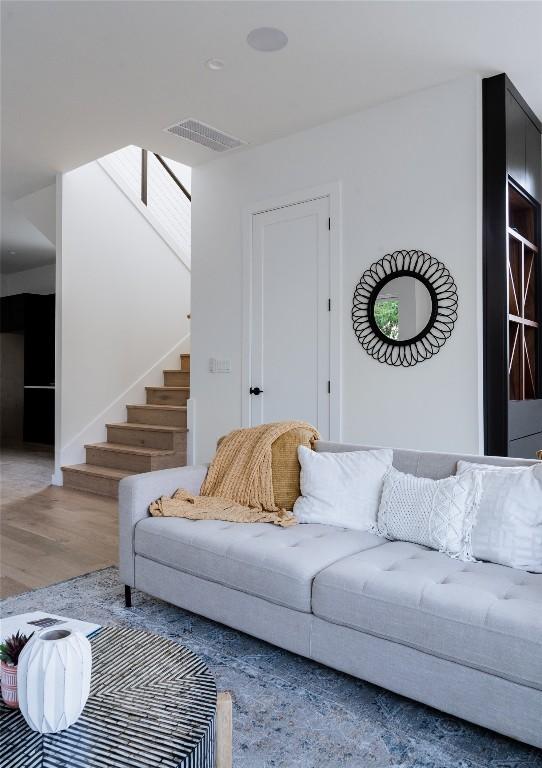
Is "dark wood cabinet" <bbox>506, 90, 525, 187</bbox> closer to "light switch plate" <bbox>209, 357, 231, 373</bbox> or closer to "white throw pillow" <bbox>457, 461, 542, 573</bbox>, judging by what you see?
"white throw pillow" <bbox>457, 461, 542, 573</bbox>

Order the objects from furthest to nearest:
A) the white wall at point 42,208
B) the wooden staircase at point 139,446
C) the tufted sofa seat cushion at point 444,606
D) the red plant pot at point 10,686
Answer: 1. the white wall at point 42,208
2. the wooden staircase at point 139,446
3. the tufted sofa seat cushion at point 444,606
4. the red plant pot at point 10,686

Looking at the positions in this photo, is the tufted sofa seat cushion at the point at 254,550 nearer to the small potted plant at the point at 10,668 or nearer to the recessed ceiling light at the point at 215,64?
the small potted plant at the point at 10,668

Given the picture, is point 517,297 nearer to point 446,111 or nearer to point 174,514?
point 446,111

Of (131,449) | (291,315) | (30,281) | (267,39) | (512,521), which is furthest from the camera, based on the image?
(30,281)

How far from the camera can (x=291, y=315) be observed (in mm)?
4547

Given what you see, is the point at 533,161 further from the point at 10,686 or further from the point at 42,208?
the point at 42,208

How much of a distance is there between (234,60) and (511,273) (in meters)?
2.15

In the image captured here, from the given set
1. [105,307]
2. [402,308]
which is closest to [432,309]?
[402,308]

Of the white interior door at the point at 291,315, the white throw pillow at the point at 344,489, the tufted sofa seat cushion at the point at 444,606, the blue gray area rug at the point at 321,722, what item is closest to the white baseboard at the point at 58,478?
the white interior door at the point at 291,315

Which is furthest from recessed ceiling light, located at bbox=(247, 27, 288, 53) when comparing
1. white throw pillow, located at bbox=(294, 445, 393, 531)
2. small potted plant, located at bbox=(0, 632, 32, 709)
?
small potted plant, located at bbox=(0, 632, 32, 709)

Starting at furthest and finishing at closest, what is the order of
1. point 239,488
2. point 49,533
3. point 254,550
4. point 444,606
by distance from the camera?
point 49,533 < point 239,488 < point 254,550 < point 444,606

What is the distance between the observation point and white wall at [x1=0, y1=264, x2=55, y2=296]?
10125 mm

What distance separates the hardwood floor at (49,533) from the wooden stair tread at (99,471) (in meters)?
0.19

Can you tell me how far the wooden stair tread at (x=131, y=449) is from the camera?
215 inches
